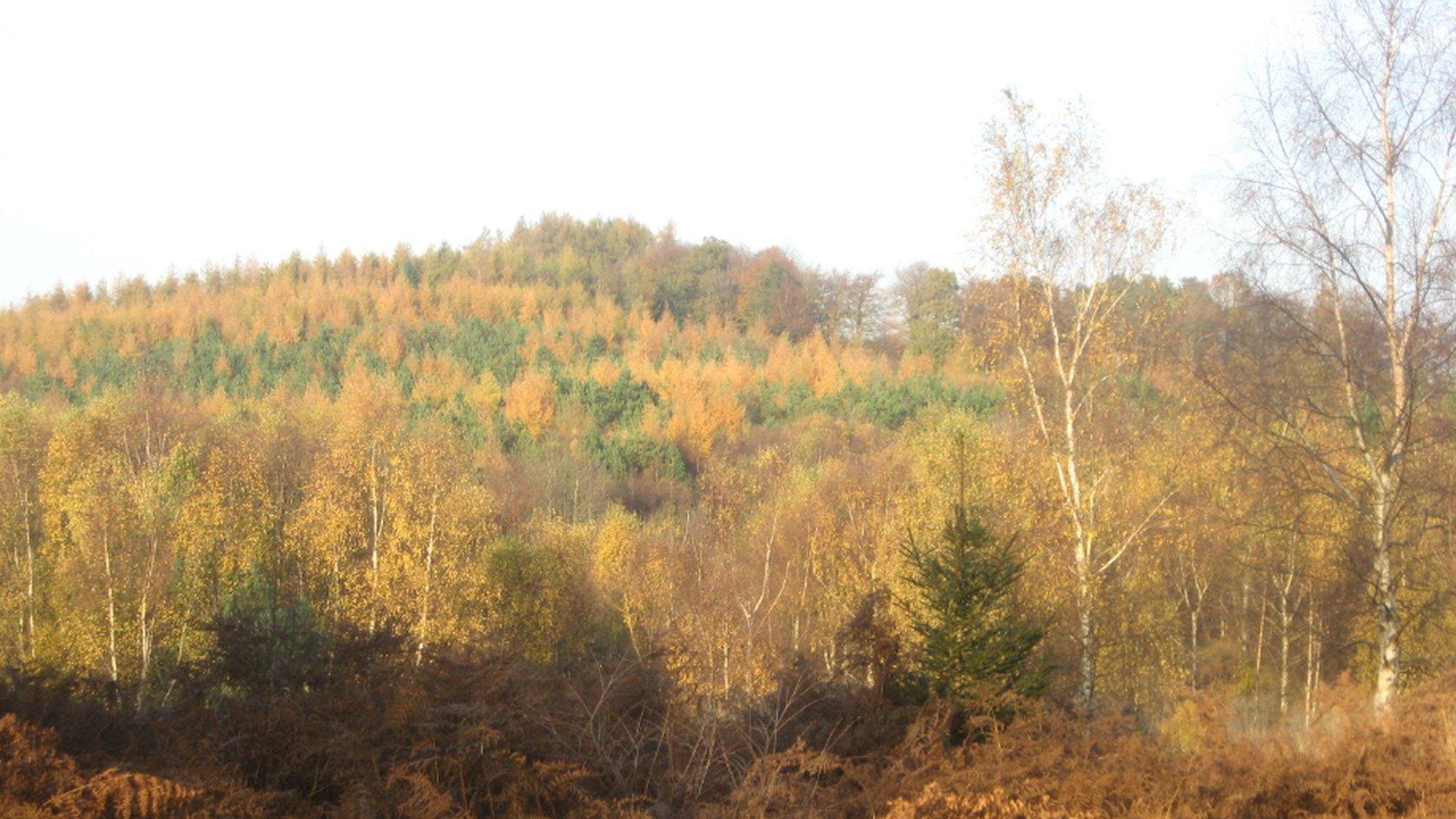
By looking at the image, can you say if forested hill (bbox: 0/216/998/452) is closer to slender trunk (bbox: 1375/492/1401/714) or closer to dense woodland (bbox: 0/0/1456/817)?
dense woodland (bbox: 0/0/1456/817)

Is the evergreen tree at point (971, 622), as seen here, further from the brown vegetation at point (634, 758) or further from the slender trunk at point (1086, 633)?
the slender trunk at point (1086, 633)

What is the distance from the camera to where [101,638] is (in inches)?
1047

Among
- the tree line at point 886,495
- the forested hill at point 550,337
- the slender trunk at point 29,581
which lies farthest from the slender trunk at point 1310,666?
the forested hill at point 550,337

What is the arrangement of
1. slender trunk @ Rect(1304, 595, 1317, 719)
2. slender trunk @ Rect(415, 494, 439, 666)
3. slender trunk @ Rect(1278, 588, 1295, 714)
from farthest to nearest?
slender trunk @ Rect(415, 494, 439, 666) → slender trunk @ Rect(1278, 588, 1295, 714) → slender trunk @ Rect(1304, 595, 1317, 719)

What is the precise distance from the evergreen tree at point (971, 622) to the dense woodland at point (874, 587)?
0.05 metres

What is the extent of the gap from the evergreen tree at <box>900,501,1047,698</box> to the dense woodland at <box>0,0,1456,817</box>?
0.05 metres

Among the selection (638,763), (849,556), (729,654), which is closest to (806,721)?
(638,763)

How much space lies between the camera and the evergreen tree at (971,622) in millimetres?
11203

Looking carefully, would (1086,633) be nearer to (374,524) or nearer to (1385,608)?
(1385,608)

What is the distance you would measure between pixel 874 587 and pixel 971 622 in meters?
3.63

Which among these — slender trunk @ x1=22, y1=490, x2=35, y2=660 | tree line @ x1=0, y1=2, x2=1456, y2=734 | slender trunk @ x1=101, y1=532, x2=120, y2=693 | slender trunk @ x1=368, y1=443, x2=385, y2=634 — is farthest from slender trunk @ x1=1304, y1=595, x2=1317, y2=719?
slender trunk @ x1=22, y1=490, x2=35, y2=660

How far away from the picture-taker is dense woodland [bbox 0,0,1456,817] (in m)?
8.17

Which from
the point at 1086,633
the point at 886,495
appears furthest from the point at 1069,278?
the point at 886,495

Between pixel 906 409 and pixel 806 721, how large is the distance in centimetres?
5098
